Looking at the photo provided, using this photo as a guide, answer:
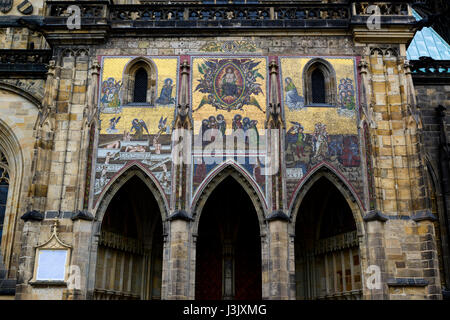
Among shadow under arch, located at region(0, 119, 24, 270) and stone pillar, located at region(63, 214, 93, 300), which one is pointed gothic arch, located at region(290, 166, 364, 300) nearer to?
stone pillar, located at region(63, 214, 93, 300)

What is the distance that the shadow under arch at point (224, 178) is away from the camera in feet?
45.9

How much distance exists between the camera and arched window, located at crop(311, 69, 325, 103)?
15.3m

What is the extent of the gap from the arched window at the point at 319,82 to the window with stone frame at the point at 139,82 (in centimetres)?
446

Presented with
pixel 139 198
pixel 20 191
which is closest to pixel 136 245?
pixel 139 198

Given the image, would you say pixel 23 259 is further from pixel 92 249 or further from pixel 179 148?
pixel 179 148

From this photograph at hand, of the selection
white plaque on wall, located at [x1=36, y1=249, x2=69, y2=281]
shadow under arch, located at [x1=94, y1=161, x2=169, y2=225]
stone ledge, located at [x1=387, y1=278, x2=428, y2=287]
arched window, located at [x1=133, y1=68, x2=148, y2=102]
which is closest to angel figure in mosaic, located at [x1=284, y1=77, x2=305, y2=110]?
arched window, located at [x1=133, y1=68, x2=148, y2=102]

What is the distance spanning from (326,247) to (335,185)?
221 cm

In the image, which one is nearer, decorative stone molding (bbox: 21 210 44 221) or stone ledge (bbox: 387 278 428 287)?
stone ledge (bbox: 387 278 428 287)

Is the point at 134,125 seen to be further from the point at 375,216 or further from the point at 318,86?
the point at 375,216

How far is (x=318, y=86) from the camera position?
609 inches

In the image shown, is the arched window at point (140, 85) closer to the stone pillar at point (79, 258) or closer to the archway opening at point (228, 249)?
the archway opening at point (228, 249)

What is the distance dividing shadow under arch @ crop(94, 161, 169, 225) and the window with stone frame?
2.05 meters

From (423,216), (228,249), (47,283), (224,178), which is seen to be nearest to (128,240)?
(47,283)

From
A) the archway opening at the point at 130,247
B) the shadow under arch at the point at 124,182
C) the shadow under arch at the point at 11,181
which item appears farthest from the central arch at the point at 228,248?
the shadow under arch at the point at 11,181
